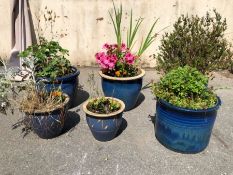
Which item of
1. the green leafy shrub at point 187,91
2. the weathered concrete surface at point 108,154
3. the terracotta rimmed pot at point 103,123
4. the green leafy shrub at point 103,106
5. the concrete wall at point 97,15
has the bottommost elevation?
the weathered concrete surface at point 108,154

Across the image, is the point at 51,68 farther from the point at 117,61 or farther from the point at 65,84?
the point at 117,61

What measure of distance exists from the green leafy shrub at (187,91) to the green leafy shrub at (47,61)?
150 cm

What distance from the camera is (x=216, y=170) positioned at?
318 centimetres

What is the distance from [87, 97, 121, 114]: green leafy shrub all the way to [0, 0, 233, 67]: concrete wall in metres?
2.50

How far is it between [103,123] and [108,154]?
14.4 inches

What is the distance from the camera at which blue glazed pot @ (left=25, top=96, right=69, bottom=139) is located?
3.40 meters

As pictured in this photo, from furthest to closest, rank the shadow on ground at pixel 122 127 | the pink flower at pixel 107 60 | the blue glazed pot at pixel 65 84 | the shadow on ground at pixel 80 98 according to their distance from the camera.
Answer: the shadow on ground at pixel 80 98, the pink flower at pixel 107 60, the blue glazed pot at pixel 65 84, the shadow on ground at pixel 122 127

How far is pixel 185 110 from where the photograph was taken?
311 centimetres

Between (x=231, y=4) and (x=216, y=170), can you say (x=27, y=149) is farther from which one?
(x=231, y=4)

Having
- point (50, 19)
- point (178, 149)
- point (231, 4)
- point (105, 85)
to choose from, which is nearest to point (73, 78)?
point (105, 85)

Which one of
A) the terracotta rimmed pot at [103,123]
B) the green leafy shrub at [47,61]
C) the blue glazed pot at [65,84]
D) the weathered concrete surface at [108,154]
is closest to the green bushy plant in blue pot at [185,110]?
the weathered concrete surface at [108,154]

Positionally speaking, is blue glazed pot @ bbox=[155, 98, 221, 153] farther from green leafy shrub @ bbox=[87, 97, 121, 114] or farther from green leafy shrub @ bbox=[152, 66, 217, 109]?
green leafy shrub @ bbox=[87, 97, 121, 114]

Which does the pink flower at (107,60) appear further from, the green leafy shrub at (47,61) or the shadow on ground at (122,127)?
the shadow on ground at (122,127)

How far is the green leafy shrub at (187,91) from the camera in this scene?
3.23 metres
